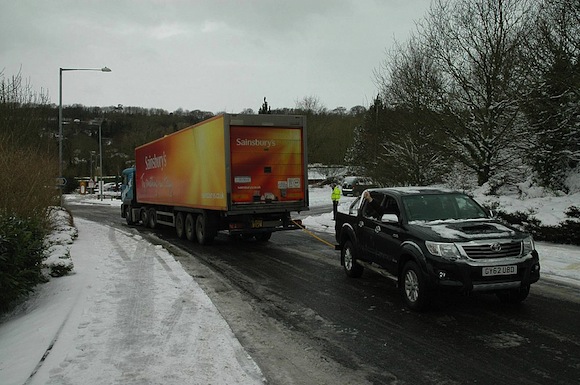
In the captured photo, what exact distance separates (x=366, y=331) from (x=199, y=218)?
9.63 m

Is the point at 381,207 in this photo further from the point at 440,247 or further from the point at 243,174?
the point at 243,174

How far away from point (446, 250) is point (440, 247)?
0.08 meters

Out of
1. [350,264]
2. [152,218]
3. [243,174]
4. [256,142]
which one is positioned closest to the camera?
[350,264]

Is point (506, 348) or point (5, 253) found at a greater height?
point (5, 253)

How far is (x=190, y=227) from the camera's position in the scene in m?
15.4

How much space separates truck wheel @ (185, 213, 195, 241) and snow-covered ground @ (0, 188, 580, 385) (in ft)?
16.6

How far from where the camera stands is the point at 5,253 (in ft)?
20.9

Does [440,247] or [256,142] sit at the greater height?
[256,142]

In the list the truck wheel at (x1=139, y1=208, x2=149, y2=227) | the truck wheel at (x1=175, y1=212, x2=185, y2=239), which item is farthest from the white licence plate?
the truck wheel at (x1=139, y1=208, x2=149, y2=227)

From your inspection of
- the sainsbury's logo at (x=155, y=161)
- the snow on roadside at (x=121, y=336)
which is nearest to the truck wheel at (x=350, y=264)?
the snow on roadside at (x=121, y=336)

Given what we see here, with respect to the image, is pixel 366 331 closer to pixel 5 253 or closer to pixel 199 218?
pixel 5 253

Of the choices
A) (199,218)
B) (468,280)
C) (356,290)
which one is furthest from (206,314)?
(199,218)

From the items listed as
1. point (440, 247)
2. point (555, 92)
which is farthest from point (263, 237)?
point (555, 92)

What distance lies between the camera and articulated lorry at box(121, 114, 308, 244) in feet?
42.2
